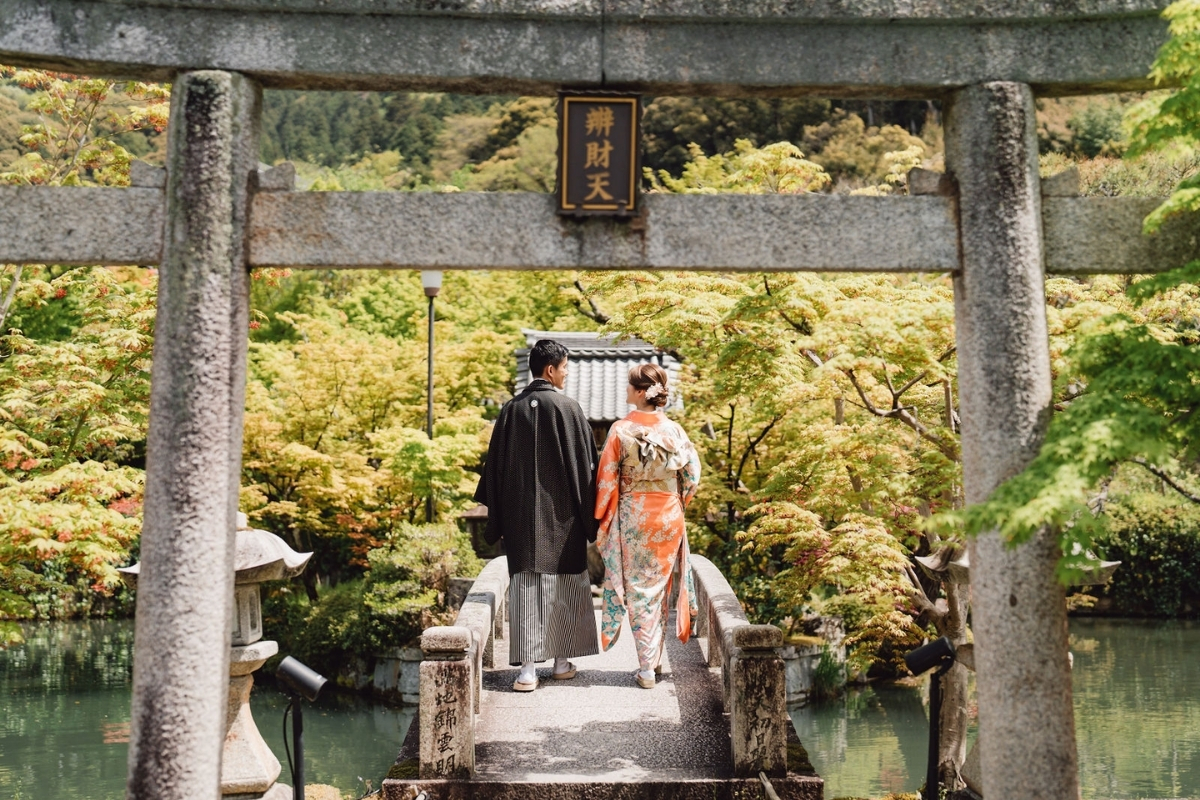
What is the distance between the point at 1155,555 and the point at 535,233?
65.4ft

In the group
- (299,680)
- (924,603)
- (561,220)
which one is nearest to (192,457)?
(299,680)

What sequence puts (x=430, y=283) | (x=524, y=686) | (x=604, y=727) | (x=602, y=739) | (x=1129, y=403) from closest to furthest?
(x=1129, y=403), (x=602, y=739), (x=604, y=727), (x=524, y=686), (x=430, y=283)

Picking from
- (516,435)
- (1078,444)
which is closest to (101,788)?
(516,435)

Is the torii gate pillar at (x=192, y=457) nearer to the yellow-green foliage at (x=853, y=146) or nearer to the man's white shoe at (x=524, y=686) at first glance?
the man's white shoe at (x=524, y=686)

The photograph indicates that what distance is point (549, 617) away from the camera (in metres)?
5.88

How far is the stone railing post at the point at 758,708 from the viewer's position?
471 centimetres

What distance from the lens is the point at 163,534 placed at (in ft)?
13.7

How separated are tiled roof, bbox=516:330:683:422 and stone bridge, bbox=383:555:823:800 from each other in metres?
7.59

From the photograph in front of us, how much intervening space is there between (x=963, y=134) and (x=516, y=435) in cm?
298

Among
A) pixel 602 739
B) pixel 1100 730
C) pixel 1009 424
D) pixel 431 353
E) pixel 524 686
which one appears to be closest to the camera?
pixel 1009 424

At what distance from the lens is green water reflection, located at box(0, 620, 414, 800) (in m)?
11.3

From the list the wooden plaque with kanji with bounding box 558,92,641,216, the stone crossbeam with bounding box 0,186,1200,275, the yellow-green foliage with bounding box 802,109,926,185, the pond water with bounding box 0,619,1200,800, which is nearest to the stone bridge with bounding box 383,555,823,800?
the stone crossbeam with bounding box 0,186,1200,275

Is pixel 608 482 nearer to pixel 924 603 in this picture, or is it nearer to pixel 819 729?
pixel 924 603

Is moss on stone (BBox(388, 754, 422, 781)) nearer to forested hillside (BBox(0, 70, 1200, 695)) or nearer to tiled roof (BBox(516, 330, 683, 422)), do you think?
forested hillside (BBox(0, 70, 1200, 695))
